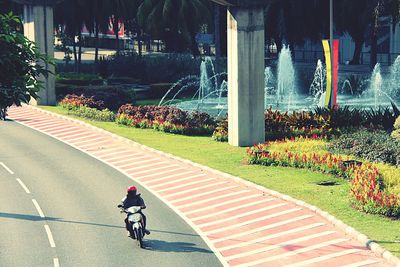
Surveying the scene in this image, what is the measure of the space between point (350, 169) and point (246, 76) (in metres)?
10.1

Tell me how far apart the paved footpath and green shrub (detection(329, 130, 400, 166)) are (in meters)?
5.88

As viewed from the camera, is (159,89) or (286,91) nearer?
(159,89)

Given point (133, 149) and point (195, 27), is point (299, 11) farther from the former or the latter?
point (133, 149)

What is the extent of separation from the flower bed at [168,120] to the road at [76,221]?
763 cm

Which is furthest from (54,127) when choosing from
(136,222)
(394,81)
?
(394,81)

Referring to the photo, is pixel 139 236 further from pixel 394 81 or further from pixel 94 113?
pixel 394 81

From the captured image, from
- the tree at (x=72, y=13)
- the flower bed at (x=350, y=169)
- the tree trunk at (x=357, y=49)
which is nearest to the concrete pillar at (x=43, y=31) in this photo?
the tree at (x=72, y=13)

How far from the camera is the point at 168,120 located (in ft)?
156

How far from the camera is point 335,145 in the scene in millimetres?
38000

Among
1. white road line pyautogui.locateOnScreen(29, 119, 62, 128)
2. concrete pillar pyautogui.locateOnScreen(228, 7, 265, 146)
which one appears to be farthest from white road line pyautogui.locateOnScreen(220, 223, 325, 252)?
white road line pyautogui.locateOnScreen(29, 119, 62, 128)

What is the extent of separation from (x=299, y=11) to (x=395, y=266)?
56.7 m

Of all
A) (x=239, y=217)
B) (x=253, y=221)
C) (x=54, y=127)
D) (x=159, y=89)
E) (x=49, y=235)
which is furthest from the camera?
(x=159, y=89)

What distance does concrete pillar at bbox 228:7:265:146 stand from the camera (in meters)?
40.7

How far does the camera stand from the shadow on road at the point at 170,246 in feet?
80.1
